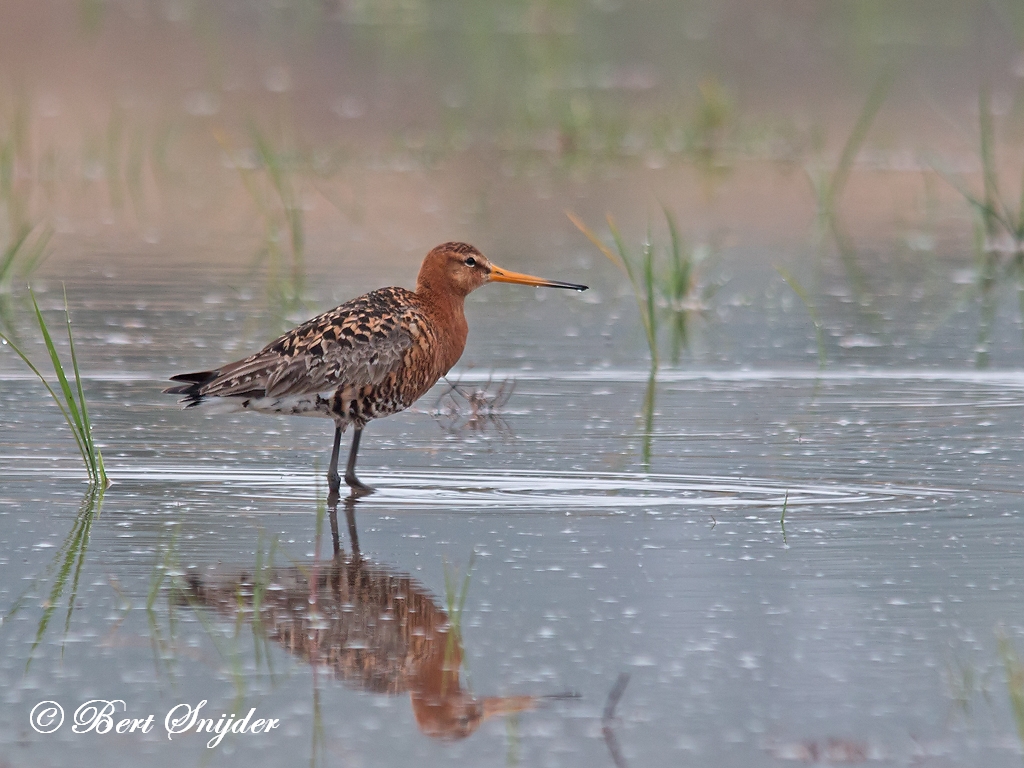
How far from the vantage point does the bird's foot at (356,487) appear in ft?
21.8

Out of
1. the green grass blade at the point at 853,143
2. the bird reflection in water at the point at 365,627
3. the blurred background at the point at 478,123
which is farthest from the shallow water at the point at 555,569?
the green grass blade at the point at 853,143

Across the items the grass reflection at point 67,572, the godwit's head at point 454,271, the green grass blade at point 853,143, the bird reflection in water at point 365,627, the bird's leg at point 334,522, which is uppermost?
the green grass blade at point 853,143

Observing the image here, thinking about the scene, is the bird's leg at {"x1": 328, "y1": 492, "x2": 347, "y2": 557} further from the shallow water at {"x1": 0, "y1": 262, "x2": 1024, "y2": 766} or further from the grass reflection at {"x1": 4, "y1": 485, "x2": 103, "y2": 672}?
the grass reflection at {"x1": 4, "y1": 485, "x2": 103, "y2": 672}

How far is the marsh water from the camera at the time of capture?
14.7ft

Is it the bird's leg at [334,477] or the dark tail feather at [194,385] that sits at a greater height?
the dark tail feather at [194,385]

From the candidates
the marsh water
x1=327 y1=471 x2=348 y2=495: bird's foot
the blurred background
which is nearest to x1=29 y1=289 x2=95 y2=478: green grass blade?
the marsh water

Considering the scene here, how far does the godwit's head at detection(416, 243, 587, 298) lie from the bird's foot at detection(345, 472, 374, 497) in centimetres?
103

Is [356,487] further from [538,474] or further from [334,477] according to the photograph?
[538,474]

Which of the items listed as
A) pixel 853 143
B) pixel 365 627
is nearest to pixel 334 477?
pixel 365 627

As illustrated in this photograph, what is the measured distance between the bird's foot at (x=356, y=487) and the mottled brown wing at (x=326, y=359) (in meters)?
0.37

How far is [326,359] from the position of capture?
6863 millimetres

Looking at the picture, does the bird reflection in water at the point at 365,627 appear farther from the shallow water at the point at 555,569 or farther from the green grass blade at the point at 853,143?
the green grass blade at the point at 853,143

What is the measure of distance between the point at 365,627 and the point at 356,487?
1.72m

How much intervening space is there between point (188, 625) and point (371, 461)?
88.7 inches
